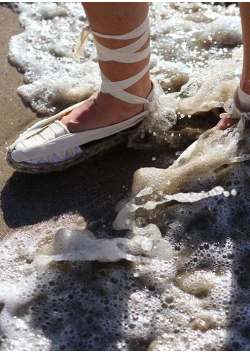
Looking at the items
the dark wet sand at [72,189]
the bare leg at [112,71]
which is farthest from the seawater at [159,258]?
the bare leg at [112,71]

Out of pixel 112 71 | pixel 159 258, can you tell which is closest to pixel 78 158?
pixel 112 71

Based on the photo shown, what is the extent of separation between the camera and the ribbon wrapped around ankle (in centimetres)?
198

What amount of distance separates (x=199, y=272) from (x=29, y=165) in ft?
2.85

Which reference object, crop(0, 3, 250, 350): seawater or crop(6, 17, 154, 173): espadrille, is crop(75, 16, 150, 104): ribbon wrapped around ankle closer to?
crop(6, 17, 154, 173): espadrille

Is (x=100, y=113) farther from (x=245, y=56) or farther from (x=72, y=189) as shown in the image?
(x=245, y=56)

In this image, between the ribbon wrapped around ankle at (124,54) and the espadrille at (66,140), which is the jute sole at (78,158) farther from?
the ribbon wrapped around ankle at (124,54)

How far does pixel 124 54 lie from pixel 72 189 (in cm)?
62

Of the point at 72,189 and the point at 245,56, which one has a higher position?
the point at 245,56

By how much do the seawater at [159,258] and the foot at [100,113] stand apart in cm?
14

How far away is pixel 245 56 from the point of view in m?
2.03

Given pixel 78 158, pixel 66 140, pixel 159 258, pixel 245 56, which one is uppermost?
pixel 245 56

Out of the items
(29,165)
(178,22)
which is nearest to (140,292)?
(29,165)

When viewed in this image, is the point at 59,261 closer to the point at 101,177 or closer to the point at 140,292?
the point at 140,292

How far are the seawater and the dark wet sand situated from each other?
0.05m
